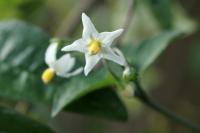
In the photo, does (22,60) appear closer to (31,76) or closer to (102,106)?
(31,76)

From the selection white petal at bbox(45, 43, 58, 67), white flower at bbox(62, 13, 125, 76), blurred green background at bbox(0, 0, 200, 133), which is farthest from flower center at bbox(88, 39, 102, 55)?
blurred green background at bbox(0, 0, 200, 133)

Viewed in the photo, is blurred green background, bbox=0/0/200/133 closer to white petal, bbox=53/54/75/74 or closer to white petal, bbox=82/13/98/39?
white petal, bbox=53/54/75/74

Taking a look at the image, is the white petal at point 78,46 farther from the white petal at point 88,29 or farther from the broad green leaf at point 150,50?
the broad green leaf at point 150,50

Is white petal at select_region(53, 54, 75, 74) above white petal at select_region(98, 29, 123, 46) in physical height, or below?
below

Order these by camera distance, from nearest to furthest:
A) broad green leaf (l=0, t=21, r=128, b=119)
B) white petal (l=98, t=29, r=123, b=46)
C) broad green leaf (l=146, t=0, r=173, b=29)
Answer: white petal (l=98, t=29, r=123, b=46) → broad green leaf (l=0, t=21, r=128, b=119) → broad green leaf (l=146, t=0, r=173, b=29)

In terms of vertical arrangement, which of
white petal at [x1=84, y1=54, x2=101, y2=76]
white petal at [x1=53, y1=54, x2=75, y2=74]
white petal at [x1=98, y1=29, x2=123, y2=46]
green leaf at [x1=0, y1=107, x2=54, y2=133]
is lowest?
green leaf at [x1=0, y1=107, x2=54, y2=133]

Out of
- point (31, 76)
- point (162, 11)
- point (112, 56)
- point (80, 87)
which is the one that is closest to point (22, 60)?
point (31, 76)
